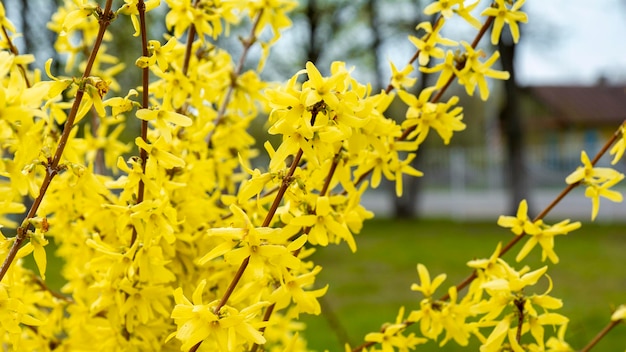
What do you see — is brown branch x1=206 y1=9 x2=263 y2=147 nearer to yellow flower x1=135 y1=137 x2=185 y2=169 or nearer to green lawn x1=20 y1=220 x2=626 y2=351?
yellow flower x1=135 y1=137 x2=185 y2=169

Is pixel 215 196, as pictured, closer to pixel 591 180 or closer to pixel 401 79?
pixel 401 79

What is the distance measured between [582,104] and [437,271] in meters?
18.8

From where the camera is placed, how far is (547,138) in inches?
945

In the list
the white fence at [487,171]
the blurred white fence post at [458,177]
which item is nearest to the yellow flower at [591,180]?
the white fence at [487,171]

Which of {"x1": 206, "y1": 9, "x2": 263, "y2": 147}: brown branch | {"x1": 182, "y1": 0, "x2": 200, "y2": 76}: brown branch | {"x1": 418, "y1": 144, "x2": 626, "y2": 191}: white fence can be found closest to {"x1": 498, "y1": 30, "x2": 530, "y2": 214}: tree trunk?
{"x1": 418, "y1": 144, "x2": 626, "y2": 191}: white fence

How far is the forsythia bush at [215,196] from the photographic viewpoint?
0.77m

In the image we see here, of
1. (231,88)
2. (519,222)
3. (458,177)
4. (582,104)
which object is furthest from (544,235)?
(582,104)

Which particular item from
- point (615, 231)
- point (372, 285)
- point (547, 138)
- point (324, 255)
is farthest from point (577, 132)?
point (372, 285)

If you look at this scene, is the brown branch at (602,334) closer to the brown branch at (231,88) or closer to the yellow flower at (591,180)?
the yellow flower at (591,180)

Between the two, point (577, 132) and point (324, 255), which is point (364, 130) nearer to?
point (324, 255)

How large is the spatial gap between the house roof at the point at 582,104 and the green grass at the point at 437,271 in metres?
12.2

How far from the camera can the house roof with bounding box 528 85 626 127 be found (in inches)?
913

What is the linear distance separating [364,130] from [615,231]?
446 inches

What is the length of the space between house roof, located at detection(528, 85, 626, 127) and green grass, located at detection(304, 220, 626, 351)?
A: 1215cm
